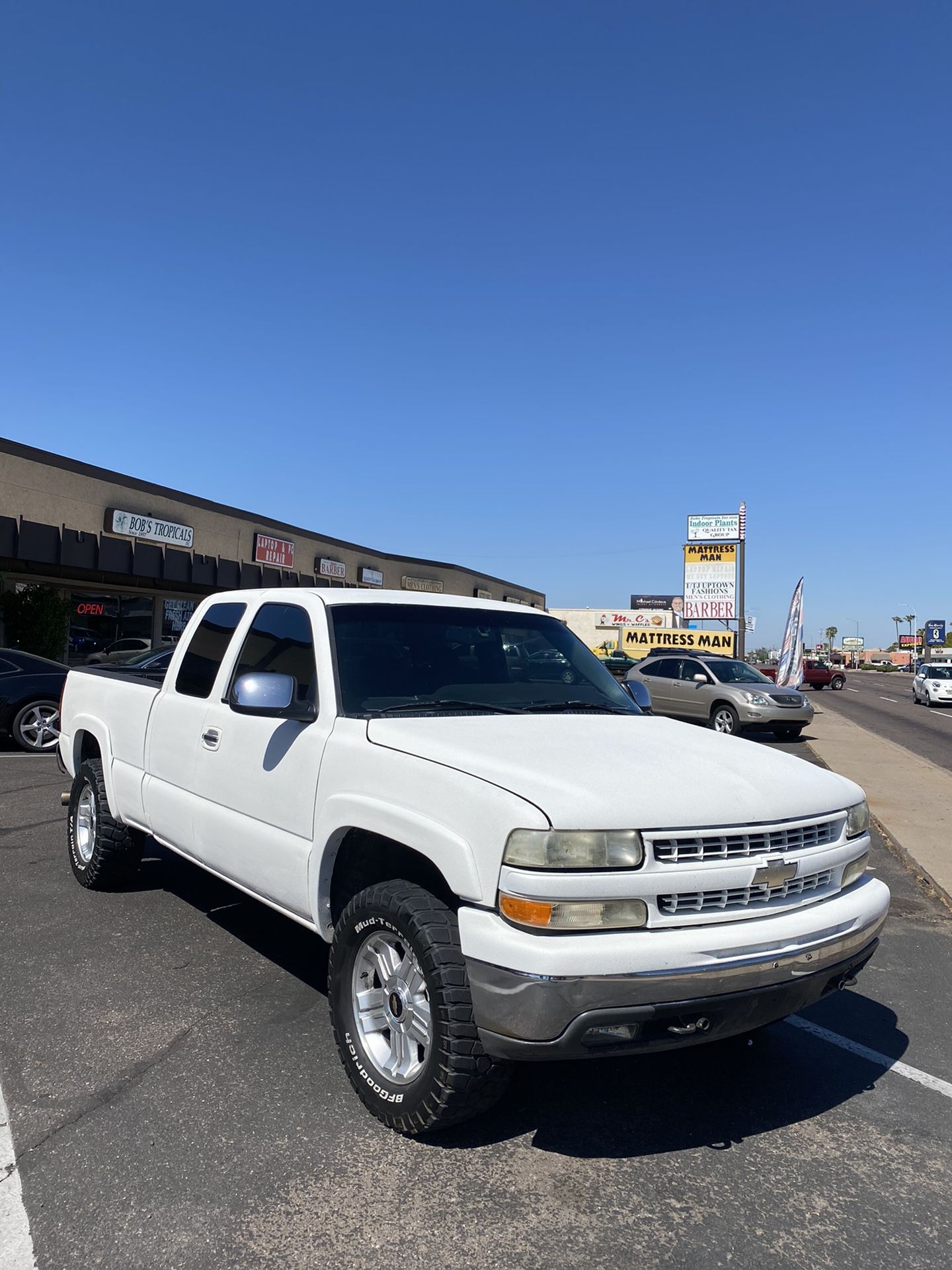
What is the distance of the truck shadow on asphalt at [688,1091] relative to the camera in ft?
10.4

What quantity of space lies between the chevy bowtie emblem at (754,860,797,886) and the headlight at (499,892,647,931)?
47 cm

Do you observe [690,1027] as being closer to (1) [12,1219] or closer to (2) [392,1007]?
(2) [392,1007]

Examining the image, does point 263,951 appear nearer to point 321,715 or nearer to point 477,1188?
point 321,715

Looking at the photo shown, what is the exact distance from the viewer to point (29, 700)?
11781 millimetres

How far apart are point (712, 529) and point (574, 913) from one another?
48.2m

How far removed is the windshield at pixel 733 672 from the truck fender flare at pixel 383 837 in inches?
644

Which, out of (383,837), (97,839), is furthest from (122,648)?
(383,837)

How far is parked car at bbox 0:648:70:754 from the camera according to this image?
1166 centimetres

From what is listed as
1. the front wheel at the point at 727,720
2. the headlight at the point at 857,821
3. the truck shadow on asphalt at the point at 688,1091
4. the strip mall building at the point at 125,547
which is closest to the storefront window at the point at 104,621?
the strip mall building at the point at 125,547

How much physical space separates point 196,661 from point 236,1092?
2300 millimetres

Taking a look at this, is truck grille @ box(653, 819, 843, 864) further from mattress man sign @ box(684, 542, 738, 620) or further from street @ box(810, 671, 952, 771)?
mattress man sign @ box(684, 542, 738, 620)

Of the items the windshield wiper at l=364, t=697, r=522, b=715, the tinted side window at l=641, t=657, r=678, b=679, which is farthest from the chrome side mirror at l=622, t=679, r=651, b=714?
the tinted side window at l=641, t=657, r=678, b=679

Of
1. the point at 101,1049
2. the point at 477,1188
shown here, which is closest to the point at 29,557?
the point at 101,1049

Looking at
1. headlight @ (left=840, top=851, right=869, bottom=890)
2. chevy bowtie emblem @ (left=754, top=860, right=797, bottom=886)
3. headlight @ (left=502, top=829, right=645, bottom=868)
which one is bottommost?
headlight @ (left=840, top=851, right=869, bottom=890)
